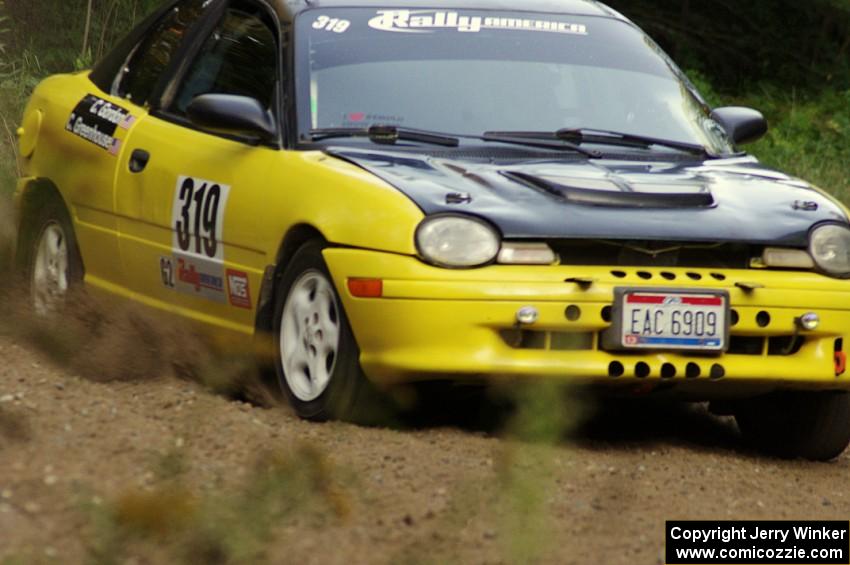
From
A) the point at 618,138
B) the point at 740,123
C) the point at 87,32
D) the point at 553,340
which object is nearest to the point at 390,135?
the point at 618,138

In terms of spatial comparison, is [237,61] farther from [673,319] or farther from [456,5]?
[673,319]

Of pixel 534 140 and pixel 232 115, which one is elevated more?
pixel 232 115

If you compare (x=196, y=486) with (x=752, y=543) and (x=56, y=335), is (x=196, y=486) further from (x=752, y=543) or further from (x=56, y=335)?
(x=56, y=335)

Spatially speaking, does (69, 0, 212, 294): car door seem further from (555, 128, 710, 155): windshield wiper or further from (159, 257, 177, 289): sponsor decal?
(555, 128, 710, 155): windshield wiper

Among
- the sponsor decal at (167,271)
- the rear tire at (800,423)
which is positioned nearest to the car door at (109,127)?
the sponsor decal at (167,271)

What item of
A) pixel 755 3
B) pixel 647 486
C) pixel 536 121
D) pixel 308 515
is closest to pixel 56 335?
pixel 536 121

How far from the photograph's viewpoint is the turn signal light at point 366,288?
6.37 metres

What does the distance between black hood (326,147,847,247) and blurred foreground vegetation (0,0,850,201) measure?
8445 mm

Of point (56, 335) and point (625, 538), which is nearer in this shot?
point (625, 538)

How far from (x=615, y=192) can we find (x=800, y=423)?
1.21 metres

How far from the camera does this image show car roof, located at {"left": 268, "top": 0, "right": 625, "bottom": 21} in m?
7.86

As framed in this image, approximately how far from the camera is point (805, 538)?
555cm

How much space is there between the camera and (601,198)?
6.60 m

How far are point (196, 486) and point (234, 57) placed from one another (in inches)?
130
